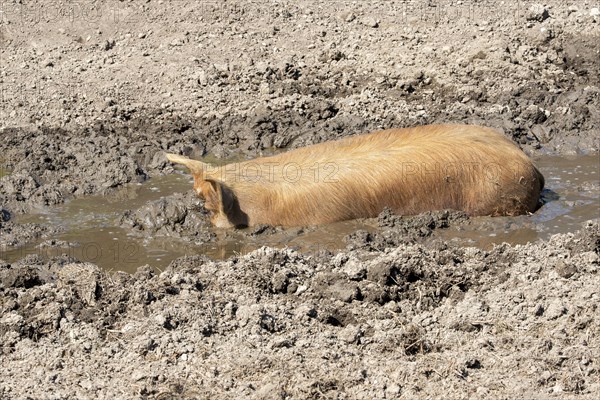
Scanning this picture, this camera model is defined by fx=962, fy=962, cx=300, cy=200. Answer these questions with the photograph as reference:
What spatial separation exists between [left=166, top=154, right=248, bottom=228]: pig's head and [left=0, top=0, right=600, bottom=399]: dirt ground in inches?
7.6

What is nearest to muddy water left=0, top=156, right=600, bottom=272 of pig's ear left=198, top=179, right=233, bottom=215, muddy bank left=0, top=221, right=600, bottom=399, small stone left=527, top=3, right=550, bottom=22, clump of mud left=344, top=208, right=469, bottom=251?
clump of mud left=344, top=208, right=469, bottom=251

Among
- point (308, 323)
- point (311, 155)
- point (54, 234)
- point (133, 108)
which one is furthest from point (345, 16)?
point (308, 323)

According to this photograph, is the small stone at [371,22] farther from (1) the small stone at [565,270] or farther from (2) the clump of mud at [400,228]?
(1) the small stone at [565,270]

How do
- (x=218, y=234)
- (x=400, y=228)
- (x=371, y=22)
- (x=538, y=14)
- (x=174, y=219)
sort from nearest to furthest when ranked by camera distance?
(x=400, y=228)
(x=218, y=234)
(x=174, y=219)
(x=538, y=14)
(x=371, y=22)

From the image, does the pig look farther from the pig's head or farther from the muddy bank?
the muddy bank

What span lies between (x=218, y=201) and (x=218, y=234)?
0.35 metres

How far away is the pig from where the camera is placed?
935cm

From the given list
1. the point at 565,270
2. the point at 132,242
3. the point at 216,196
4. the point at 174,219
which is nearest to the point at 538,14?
the point at 216,196

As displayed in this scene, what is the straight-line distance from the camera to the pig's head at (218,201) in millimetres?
9086

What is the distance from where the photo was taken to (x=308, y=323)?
21.5 ft

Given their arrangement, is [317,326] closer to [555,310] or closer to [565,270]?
[555,310]

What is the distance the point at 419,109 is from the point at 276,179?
3.59 meters

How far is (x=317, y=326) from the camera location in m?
6.52

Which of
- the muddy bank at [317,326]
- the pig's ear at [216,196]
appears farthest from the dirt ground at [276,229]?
the pig's ear at [216,196]
